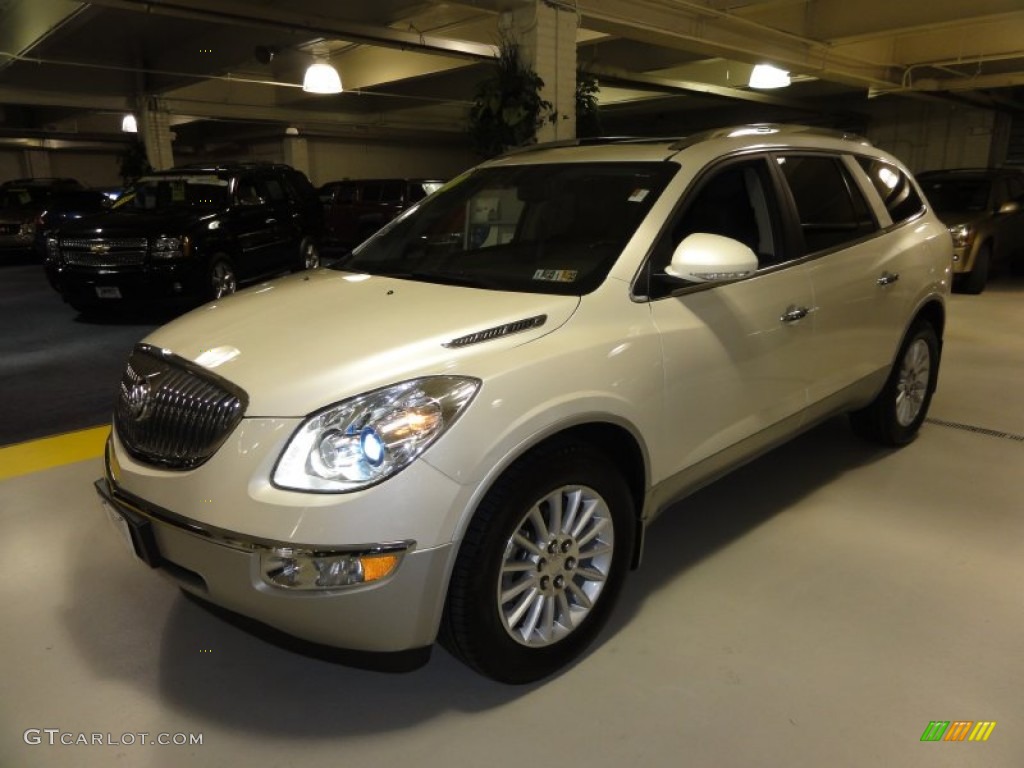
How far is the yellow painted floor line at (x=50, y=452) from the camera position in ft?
12.6

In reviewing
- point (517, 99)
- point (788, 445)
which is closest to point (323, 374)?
point (788, 445)

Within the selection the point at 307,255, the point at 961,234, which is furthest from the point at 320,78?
the point at 961,234

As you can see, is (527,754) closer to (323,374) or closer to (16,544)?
(323,374)

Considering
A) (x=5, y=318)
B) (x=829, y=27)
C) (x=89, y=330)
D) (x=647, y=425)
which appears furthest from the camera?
(x=829, y=27)

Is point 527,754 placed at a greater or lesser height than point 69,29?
lesser

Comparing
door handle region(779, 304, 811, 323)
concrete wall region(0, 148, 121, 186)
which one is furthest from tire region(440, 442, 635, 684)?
concrete wall region(0, 148, 121, 186)

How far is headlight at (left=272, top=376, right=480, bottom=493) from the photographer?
1745 mm

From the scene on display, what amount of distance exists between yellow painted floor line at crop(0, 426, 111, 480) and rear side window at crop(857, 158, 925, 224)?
12.8 feet

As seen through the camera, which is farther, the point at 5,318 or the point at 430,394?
the point at 5,318

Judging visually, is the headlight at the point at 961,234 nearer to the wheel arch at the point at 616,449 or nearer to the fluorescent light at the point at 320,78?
the fluorescent light at the point at 320,78

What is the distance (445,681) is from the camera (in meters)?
2.22

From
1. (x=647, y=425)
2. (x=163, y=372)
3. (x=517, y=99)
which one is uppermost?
(x=517, y=99)

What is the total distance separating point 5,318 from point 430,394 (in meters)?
8.25

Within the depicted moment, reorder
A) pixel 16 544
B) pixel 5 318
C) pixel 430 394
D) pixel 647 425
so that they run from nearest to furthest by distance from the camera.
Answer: pixel 430 394
pixel 647 425
pixel 16 544
pixel 5 318
